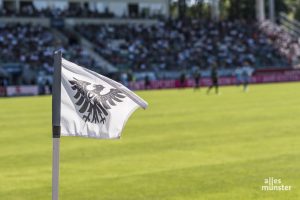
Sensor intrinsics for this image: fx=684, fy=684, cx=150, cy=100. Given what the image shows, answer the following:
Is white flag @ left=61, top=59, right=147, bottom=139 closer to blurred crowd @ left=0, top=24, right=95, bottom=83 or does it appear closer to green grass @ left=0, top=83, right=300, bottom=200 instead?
green grass @ left=0, top=83, right=300, bottom=200

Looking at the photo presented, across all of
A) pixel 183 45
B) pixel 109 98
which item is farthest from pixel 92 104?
pixel 183 45

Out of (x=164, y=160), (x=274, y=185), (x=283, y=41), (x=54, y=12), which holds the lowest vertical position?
(x=164, y=160)

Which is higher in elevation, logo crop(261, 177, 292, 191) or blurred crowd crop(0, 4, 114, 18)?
blurred crowd crop(0, 4, 114, 18)

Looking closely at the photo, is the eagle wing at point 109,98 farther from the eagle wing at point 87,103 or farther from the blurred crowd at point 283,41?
the blurred crowd at point 283,41

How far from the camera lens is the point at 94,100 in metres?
7.19

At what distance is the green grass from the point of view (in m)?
10.7

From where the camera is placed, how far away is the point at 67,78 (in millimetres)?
7254

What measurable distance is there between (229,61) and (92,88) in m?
60.1

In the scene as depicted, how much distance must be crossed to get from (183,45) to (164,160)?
5392 cm

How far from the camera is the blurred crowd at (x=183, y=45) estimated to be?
6212cm

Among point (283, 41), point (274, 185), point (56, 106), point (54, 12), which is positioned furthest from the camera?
point (283, 41)

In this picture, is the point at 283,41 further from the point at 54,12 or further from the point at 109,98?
the point at 109,98

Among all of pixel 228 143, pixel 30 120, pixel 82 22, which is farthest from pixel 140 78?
pixel 228 143

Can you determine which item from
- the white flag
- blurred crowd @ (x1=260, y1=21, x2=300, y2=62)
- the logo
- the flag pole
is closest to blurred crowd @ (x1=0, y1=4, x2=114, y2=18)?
blurred crowd @ (x1=260, y1=21, x2=300, y2=62)
